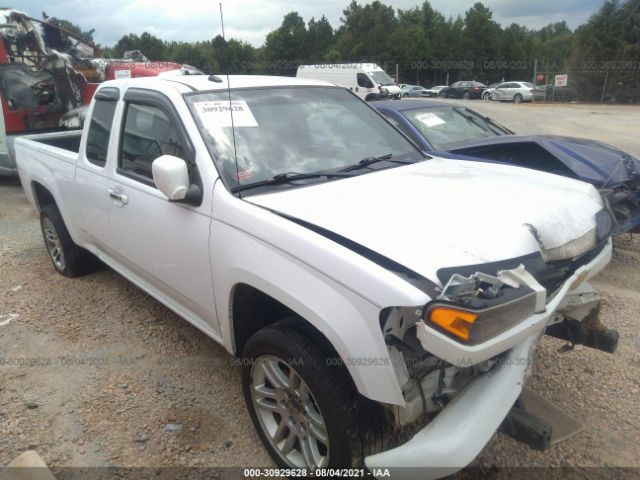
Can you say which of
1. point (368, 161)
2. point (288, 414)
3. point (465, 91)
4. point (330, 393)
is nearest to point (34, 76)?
point (368, 161)

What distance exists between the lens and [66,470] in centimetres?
253

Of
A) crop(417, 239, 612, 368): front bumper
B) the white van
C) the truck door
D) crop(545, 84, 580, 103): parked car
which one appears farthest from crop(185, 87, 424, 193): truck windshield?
crop(545, 84, 580, 103): parked car

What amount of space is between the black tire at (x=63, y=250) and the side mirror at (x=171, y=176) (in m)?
2.46

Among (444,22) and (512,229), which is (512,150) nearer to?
(512,229)

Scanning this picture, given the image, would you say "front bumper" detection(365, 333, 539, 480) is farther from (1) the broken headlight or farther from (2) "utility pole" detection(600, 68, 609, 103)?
(2) "utility pole" detection(600, 68, 609, 103)

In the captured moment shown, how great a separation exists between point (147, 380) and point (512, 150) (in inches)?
154

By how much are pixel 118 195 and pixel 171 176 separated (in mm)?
984

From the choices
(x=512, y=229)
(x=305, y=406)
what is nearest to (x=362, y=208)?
(x=512, y=229)

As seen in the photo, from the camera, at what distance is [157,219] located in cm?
291

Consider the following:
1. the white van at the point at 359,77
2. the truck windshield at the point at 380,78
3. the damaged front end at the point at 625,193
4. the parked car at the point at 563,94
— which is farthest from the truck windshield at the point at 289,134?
the parked car at the point at 563,94

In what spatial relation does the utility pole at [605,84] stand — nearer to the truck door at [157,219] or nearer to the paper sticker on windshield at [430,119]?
the paper sticker on windshield at [430,119]

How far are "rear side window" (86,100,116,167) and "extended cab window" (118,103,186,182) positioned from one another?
25cm

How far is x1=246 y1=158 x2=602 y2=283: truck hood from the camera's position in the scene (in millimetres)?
1970

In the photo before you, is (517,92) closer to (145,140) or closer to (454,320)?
(145,140)
